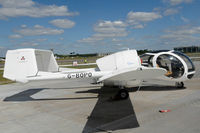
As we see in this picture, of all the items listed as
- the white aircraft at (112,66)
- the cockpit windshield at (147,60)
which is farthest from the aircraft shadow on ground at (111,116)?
the cockpit windshield at (147,60)

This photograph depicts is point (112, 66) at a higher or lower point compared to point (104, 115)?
higher

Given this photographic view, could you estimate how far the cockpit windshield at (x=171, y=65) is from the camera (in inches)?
370

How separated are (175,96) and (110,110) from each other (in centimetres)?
357

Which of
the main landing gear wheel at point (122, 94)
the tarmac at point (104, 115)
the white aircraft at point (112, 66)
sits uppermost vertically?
the white aircraft at point (112, 66)

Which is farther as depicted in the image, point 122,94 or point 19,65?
point 19,65

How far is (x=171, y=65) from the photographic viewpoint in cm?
940

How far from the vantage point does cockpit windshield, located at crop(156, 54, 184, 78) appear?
9391 millimetres

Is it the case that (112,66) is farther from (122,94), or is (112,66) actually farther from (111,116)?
(111,116)

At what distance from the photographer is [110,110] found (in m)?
6.75

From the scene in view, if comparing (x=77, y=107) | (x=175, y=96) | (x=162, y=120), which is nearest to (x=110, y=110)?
(x=77, y=107)

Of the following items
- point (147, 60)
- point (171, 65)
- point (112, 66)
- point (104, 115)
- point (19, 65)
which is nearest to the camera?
point (104, 115)

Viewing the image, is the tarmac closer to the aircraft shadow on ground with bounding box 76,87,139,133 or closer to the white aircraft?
the aircraft shadow on ground with bounding box 76,87,139,133

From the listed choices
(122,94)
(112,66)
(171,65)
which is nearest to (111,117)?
(122,94)

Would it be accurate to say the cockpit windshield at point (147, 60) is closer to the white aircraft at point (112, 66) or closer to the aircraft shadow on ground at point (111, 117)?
the white aircraft at point (112, 66)
